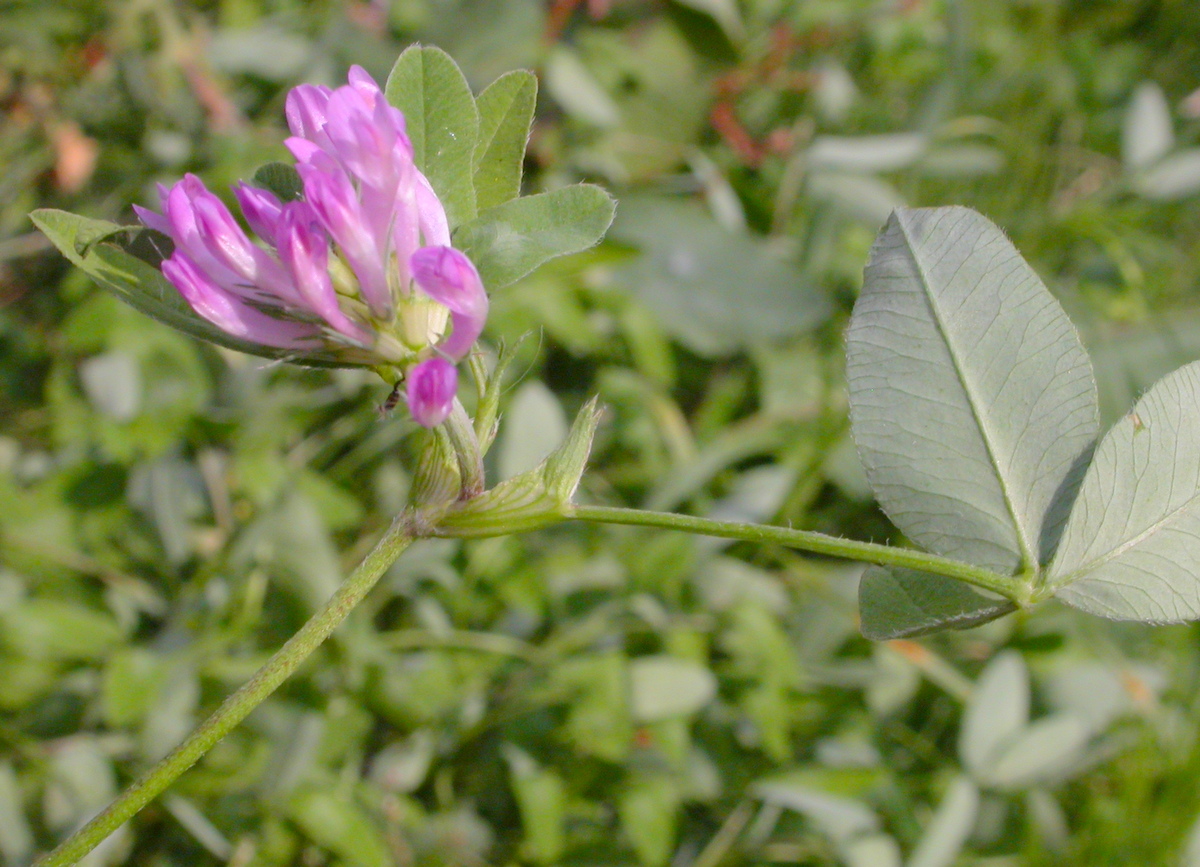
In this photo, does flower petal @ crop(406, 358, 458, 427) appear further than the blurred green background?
No

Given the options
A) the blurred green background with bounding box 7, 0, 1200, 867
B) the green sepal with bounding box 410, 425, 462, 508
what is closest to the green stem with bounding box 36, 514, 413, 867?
the green sepal with bounding box 410, 425, 462, 508

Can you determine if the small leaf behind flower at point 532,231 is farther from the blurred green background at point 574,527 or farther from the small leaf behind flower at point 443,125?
the blurred green background at point 574,527

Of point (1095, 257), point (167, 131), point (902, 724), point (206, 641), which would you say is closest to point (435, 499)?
point (206, 641)

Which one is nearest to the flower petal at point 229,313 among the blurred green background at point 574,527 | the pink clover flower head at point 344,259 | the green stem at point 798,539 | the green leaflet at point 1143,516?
the pink clover flower head at point 344,259

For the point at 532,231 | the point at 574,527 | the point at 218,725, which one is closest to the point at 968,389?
the point at 532,231

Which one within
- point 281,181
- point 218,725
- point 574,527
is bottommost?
point 574,527

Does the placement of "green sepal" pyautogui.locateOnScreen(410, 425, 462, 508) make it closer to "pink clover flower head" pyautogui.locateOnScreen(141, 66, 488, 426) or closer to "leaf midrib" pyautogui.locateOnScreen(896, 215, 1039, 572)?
"pink clover flower head" pyautogui.locateOnScreen(141, 66, 488, 426)

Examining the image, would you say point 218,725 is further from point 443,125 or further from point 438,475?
point 443,125
